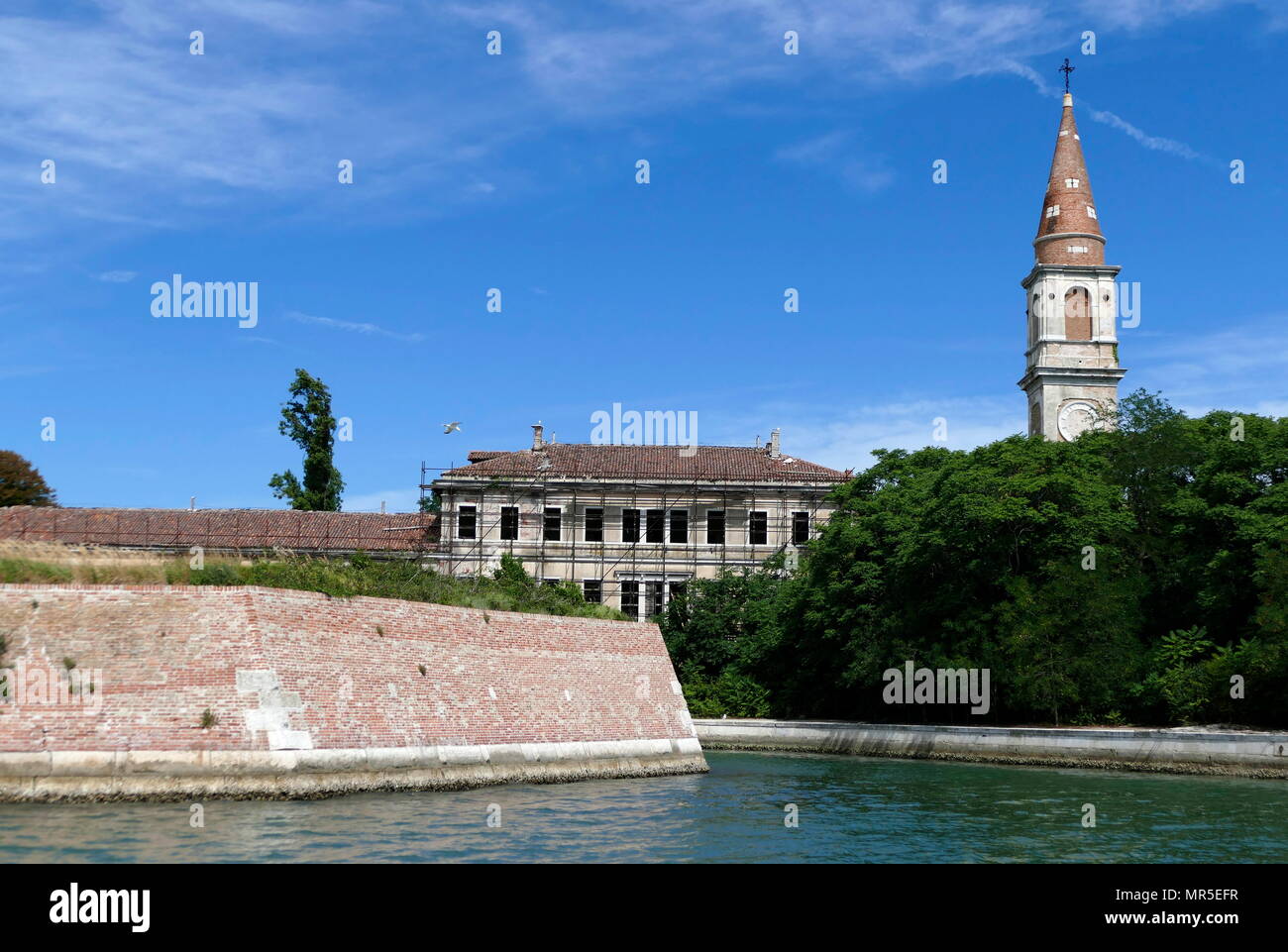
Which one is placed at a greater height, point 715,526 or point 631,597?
point 715,526

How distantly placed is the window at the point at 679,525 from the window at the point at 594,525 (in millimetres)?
3029

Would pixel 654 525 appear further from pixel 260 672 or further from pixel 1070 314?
pixel 260 672

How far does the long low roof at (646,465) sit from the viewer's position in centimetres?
5575

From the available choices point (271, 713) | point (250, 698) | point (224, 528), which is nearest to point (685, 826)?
point (271, 713)

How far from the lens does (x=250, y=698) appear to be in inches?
777

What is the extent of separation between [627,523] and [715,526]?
12.4 feet

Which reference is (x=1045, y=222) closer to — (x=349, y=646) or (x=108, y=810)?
(x=349, y=646)

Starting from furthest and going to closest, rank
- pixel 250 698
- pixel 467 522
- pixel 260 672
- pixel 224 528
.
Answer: pixel 467 522 → pixel 224 528 → pixel 260 672 → pixel 250 698

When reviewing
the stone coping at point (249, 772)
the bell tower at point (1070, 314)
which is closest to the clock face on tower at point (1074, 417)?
the bell tower at point (1070, 314)

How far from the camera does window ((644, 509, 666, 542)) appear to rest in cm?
5594

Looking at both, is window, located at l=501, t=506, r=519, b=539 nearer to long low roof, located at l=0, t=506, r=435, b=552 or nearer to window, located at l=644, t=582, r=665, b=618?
long low roof, located at l=0, t=506, r=435, b=552

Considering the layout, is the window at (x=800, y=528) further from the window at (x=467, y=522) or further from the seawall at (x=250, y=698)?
the seawall at (x=250, y=698)
